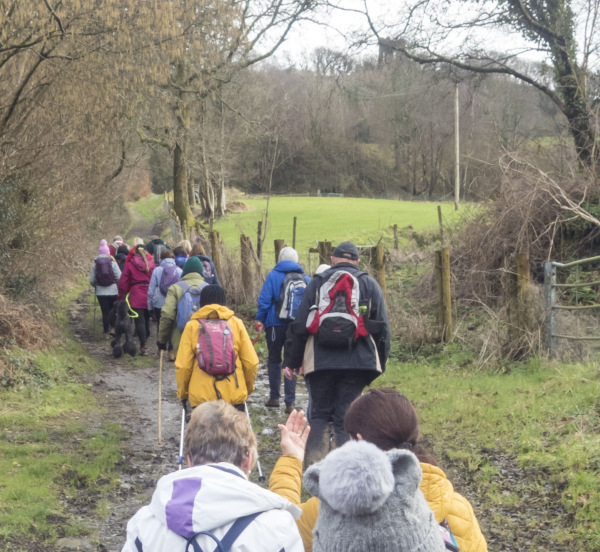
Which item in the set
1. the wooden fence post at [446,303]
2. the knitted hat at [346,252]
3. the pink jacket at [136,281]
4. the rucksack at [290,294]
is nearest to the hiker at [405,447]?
the knitted hat at [346,252]

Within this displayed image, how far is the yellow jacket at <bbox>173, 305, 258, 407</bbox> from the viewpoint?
6.00 meters

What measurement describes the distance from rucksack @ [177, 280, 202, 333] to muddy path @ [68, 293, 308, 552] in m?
1.38

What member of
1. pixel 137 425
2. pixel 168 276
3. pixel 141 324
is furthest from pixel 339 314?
pixel 141 324

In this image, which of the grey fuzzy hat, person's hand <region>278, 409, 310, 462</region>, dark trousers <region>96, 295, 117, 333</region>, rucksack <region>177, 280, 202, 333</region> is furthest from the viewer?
dark trousers <region>96, 295, 117, 333</region>

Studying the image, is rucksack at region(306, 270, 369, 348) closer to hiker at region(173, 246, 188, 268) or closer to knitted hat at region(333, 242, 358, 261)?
knitted hat at region(333, 242, 358, 261)

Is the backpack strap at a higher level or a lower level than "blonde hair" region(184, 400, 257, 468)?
lower

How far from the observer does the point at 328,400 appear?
601cm

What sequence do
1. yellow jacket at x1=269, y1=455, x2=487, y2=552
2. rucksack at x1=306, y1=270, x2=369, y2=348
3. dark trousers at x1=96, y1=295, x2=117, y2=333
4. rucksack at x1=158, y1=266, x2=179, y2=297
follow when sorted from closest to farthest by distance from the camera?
yellow jacket at x1=269, y1=455, x2=487, y2=552 → rucksack at x1=306, y1=270, x2=369, y2=348 → rucksack at x1=158, y1=266, x2=179, y2=297 → dark trousers at x1=96, y1=295, x2=117, y2=333

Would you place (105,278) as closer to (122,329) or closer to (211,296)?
(122,329)

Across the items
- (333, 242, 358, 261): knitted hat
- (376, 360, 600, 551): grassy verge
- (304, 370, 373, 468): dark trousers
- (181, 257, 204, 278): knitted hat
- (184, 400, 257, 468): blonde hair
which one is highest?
(333, 242, 358, 261): knitted hat

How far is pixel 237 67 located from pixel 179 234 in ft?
20.9

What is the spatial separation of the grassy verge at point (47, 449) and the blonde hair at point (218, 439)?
3.06m

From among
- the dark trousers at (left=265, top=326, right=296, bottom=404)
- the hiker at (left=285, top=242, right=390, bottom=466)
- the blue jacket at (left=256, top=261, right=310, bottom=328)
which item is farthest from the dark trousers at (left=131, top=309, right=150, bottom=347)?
the hiker at (left=285, top=242, right=390, bottom=466)

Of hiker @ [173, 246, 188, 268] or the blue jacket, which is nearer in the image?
the blue jacket
